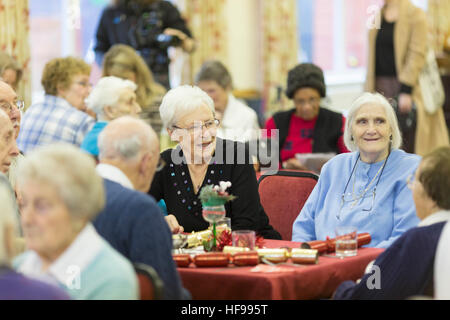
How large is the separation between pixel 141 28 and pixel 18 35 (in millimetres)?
1184

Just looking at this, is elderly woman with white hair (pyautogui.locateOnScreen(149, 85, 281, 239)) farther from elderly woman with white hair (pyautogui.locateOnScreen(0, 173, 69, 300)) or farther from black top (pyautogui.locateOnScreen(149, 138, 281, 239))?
elderly woman with white hair (pyautogui.locateOnScreen(0, 173, 69, 300))

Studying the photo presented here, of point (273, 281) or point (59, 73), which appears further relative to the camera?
point (59, 73)

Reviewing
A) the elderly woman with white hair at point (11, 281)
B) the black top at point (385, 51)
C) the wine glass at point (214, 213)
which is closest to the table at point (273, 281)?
the wine glass at point (214, 213)

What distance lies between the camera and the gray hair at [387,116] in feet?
12.3

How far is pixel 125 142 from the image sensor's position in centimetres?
263

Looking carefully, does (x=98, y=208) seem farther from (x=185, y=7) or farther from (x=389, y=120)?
(x=185, y=7)

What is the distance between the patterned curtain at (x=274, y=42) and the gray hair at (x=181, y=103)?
269 inches

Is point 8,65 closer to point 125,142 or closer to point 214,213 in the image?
point 214,213

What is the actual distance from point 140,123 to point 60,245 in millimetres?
719

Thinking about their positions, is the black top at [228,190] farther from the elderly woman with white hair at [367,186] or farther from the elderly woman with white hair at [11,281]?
the elderly woman with white hair at [11,281]

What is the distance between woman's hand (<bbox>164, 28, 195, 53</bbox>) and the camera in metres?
7.26

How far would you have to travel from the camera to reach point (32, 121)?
5.39 metres

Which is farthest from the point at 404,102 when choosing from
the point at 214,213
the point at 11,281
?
the point at 11,281

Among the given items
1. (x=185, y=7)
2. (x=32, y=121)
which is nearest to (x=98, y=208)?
(x=32, y=121)
